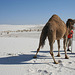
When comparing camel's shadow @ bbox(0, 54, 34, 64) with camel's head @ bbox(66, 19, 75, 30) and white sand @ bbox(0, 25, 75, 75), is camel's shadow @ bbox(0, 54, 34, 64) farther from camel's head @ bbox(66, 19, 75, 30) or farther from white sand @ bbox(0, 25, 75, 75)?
camel's head @ bbox(66, 19, 75, 30)

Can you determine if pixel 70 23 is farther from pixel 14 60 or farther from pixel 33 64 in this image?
pixel 14 60

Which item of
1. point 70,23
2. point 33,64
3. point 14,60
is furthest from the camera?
point 70,23

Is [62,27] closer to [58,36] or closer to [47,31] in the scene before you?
[58,36]

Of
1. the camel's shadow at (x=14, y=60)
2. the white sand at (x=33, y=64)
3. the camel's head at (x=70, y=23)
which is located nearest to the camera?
the white sand at (x=33, y=64)

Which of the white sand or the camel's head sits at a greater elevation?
the camel's head

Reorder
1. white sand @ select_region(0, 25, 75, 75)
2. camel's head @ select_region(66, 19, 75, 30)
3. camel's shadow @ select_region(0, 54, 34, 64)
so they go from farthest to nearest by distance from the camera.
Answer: camel's head @ select_region(66, 19, 75, 30)
camel's shadow @ select_region(0, 54, 34, 64)
white sand @ select_region(0, 25, 75, 75)

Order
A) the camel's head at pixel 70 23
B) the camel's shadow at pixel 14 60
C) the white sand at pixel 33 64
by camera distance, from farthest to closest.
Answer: the camel's head at pixel 70 23
the camel's shadow at pixel 14 60
the white sand at pixel 33 64

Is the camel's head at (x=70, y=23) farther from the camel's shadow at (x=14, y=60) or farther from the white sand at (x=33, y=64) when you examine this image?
the camel's shadow at (x=14, y=60)

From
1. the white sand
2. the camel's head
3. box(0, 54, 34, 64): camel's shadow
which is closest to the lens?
the white sand

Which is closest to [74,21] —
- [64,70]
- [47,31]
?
[47,31]

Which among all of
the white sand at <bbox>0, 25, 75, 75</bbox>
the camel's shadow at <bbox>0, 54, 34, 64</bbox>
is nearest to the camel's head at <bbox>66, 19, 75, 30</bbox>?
the white sand at <bbox>0, 25, 75, 75</bbox>

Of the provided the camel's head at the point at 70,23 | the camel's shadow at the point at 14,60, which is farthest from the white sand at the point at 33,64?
the camel's head at the point at 70,23

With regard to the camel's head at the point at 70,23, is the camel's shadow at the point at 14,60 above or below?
below

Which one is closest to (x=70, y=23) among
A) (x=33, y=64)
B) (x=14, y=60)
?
(x=33, y=64)
